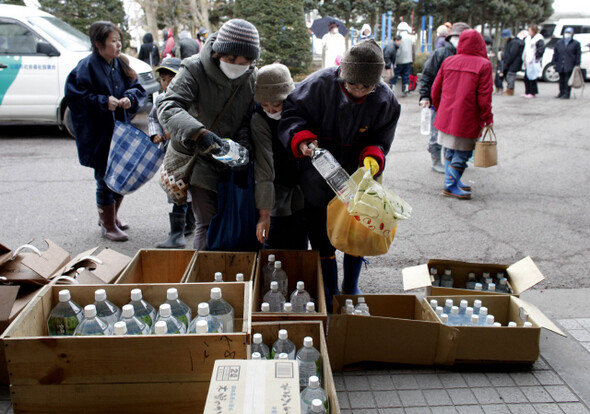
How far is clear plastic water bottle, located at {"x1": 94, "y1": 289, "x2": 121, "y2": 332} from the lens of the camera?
95.8 inches

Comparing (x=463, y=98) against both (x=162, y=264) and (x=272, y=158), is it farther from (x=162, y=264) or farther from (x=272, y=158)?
(x=162, y=264)

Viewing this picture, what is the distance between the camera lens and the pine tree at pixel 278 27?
15.2 meters

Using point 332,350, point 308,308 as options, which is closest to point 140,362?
point 308,308

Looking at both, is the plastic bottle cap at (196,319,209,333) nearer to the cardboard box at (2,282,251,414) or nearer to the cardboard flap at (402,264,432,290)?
the cardboard box at (2,282,251,414)

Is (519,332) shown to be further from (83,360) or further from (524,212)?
(524,212)

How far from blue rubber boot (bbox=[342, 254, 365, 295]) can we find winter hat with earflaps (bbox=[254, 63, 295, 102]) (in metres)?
1.25

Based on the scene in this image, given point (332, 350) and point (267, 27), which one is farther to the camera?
point (267, 27)

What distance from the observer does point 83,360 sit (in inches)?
83.2

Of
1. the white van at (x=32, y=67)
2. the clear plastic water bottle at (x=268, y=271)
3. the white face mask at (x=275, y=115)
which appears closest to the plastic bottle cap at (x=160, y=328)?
the clear plastic water bottle at (x=268, y=271)

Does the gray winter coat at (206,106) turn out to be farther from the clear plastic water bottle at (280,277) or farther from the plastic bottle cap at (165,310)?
the plastic bottle cap at (165,310)

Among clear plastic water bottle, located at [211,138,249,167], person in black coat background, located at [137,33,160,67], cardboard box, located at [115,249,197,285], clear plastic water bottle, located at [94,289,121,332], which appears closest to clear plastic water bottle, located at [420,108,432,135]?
clear plastic water bottle, located at [211,138,249,167]

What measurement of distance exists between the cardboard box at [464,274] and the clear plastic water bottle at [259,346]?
3.93ft

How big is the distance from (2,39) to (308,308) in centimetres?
835

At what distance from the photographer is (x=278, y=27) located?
1530 cm
